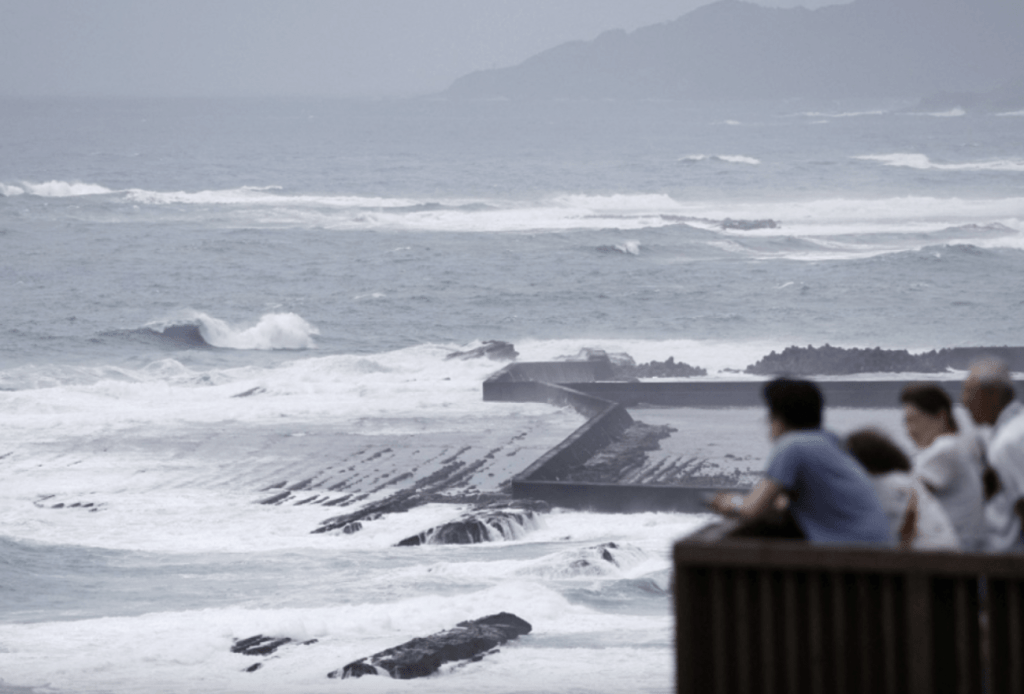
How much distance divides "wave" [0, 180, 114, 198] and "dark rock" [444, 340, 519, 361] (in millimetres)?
54227

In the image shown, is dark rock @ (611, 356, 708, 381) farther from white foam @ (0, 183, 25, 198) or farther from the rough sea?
white foam @ (0, 183, 25, 198)

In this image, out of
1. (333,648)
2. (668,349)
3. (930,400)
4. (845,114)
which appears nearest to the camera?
(930,400)

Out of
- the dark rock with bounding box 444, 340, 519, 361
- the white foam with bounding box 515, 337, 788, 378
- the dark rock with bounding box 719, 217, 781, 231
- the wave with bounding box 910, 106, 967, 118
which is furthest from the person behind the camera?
the wave with bounding box 910, 106, 967, 118

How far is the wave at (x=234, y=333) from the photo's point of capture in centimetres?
4447

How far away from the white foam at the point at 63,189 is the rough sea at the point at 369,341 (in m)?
0.24

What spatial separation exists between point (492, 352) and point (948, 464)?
103ft

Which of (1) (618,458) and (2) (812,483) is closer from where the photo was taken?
(2) (812,483)

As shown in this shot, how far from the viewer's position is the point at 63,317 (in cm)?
4881

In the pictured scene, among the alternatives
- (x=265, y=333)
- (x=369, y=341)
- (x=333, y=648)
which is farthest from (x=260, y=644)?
(x=265, y=333)

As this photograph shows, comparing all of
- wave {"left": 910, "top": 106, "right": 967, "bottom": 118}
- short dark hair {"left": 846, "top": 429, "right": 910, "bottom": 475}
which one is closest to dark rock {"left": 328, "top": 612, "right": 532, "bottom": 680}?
short dark hair {"left": 846, "top": 429, "right": 910, "bottom": 475}

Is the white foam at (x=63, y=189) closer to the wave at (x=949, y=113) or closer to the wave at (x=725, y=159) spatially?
→ the wave at (x=725, y=159)

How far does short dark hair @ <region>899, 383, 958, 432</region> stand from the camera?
521 cm

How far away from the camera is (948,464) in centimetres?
516

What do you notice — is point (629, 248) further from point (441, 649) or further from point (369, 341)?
point (441, 649)
